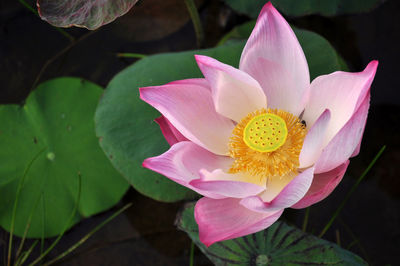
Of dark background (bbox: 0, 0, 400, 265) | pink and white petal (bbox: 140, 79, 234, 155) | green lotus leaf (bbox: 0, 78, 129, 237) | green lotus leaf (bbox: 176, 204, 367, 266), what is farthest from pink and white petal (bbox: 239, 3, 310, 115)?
green lotus leaf (bbox: 0, 78, 129, 237)

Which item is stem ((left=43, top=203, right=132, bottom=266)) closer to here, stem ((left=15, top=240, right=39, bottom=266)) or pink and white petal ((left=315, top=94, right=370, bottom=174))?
stem ((left=15, top=240, right=39, bottom=266))

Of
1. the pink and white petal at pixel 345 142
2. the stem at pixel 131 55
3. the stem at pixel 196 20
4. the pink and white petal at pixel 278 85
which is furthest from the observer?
the stem at pixel 131 55

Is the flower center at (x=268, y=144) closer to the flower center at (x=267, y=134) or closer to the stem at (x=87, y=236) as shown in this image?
the flower center at (x=267, y=134)

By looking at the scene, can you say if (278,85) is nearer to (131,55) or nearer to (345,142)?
(345,142)

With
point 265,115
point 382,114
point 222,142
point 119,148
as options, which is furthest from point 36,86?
point 382,114

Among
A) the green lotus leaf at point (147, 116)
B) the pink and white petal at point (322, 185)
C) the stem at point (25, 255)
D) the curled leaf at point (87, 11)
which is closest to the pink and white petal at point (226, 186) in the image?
the pink and white petal at point (322, 185)

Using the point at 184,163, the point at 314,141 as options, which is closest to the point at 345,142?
the point at 314,141
